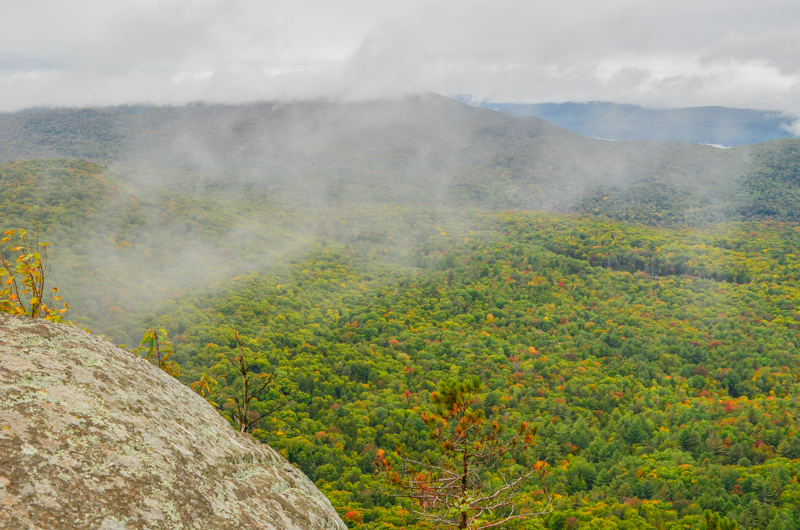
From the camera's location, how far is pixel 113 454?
2.08 meters

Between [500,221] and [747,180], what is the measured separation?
134 metres

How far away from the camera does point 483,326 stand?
8238 cm

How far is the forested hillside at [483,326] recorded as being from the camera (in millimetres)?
41625

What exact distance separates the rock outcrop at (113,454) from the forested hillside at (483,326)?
22.1ft

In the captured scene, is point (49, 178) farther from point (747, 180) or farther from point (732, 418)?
point (747, 180)

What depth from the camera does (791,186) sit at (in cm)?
18200

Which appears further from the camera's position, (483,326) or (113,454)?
(483,326)

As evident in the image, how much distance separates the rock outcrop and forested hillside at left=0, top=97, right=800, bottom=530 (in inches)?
265

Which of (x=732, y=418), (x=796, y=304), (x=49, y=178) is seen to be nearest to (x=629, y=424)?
(x=732, y=418)

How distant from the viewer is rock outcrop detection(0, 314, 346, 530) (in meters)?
1.74

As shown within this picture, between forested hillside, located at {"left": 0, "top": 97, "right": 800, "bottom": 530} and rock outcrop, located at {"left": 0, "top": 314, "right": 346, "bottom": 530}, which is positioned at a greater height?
rock outcrop, located at {"left": 0, "top": 314, "right": 346, "bottom": 530}

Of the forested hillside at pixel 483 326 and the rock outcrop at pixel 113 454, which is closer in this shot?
the rock outcrop at pixel 113 454

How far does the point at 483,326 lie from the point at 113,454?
83060 mm

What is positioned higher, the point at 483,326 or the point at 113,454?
the point at 113,454
